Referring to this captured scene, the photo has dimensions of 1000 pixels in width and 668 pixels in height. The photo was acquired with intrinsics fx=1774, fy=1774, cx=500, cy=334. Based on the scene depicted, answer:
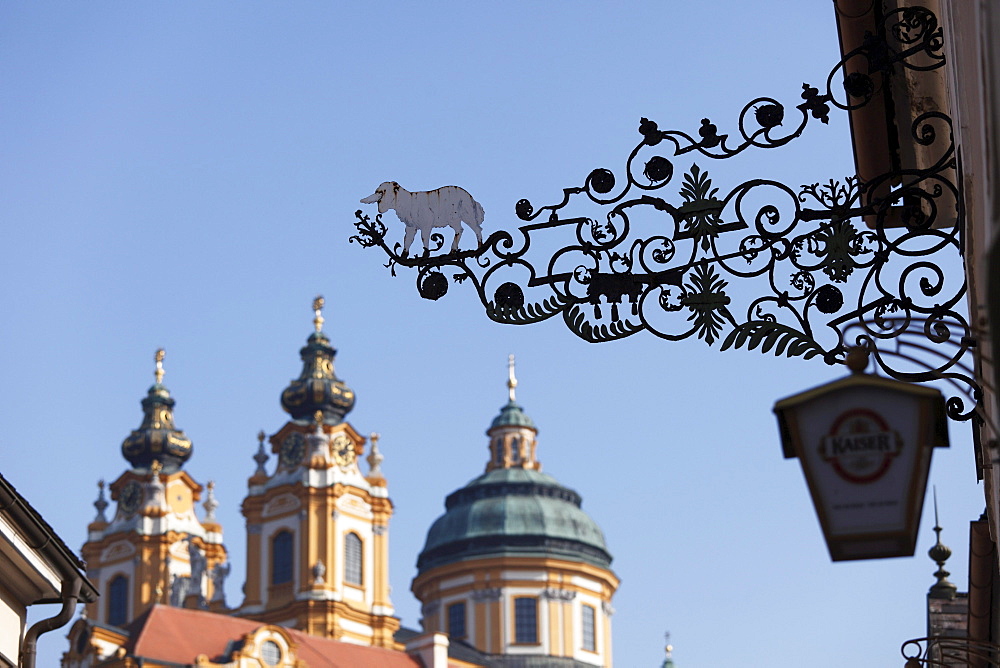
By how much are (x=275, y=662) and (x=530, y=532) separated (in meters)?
18.0

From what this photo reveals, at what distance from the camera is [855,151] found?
10227 mm

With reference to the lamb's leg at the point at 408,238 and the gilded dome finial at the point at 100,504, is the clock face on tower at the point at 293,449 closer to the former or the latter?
the gilded dome finial at the point at 100,504

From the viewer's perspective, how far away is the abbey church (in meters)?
57.6

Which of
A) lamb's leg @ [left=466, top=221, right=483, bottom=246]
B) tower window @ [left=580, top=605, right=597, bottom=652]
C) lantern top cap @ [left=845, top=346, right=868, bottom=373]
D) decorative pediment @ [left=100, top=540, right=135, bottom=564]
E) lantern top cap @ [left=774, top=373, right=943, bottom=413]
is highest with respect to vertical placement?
decorative pediment @ [left=100, top=540, right=135, bottom=564]

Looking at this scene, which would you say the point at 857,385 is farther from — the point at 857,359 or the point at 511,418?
the point at 511,418

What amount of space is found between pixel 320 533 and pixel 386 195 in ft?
180

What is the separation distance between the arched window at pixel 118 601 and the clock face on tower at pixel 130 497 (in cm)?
290

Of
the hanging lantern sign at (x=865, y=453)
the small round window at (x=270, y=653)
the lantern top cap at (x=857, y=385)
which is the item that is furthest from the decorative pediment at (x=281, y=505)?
the lantern top cap at (x=857, y=385)

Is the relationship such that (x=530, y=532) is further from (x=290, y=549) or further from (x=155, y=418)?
(x=155, y=418)

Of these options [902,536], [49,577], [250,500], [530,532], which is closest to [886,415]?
[902,536]

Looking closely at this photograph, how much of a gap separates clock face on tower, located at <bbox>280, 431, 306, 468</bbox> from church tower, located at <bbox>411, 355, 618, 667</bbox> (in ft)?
28.6

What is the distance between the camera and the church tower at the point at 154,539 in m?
67.4

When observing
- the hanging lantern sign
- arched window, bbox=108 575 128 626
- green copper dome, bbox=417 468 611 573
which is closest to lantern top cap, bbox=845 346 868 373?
the hanging lantern sign

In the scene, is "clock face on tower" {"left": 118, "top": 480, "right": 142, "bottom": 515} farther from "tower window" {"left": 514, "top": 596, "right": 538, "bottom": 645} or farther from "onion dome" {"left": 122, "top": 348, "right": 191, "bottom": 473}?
"tower window" {"left": 514, "top": 596, "right": 538, "bottom": 645}
